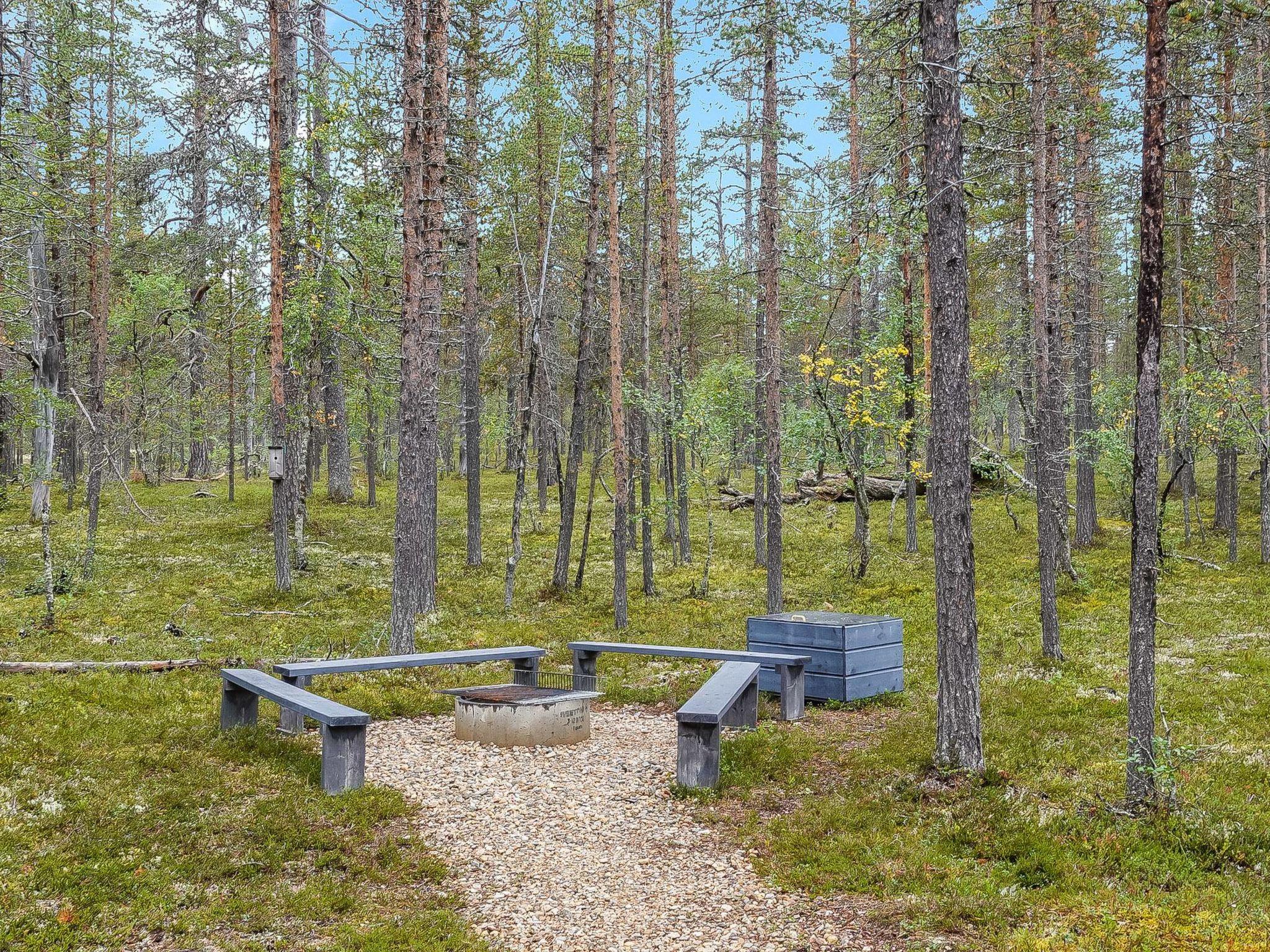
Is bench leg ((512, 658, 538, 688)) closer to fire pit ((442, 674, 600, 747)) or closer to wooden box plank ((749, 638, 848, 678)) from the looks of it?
fire pit ((442, 674, 600, 747))

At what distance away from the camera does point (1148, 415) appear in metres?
6.59

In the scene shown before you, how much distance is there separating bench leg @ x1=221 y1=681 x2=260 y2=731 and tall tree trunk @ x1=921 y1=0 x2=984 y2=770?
23.6 feet

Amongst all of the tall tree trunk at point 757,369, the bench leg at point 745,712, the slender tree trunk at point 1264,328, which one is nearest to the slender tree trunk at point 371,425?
the tall tree trunk at point 757,369

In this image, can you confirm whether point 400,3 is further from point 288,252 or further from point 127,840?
point 127,840

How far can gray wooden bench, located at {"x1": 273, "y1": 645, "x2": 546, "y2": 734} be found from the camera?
9.39 metres

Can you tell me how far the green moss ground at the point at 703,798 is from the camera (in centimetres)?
546

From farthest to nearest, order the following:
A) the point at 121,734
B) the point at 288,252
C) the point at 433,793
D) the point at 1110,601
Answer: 1. the point at 288,252
2. the point at 1110,601
3. the point at 121,734
4. the point at 433,793

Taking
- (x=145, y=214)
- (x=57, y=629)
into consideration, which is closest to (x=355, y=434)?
(x=145, y=214)

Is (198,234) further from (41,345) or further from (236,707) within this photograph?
(236,707)

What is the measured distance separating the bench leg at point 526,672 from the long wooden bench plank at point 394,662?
0.34m

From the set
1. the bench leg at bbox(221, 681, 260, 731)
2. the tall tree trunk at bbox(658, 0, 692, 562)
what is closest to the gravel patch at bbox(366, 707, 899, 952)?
the bench leg at bbox(221, 681, 260, 731)

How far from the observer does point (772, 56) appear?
1516 cm

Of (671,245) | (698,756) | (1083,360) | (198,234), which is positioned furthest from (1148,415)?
(198,234)

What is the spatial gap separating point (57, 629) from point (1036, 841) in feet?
46.8
